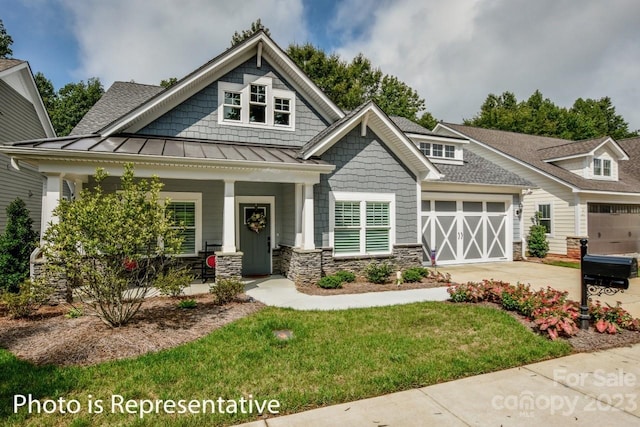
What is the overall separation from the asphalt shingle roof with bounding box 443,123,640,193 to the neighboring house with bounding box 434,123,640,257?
43 millimetres

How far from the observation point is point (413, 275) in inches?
397

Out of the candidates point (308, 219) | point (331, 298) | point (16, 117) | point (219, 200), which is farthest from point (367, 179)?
point (16, 117)

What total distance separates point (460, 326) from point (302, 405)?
142 inches

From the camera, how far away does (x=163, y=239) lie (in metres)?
5.76

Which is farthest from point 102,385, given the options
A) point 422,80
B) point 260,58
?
point 422,80

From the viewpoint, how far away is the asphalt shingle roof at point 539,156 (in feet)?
55.4

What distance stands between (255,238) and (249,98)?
4.49 metres

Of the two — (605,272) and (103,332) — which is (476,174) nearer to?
(605,272)

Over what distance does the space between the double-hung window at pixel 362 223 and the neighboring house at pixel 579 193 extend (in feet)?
26.0

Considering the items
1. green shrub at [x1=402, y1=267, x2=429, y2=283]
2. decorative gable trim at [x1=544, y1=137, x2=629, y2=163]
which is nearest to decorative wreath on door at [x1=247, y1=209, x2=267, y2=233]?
green shrub at [x1=402, y1=267, x2=429, y2=283]

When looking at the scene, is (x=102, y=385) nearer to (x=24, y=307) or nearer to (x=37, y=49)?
(x=24, y=307)

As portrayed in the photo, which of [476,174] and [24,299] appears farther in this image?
[476,174]

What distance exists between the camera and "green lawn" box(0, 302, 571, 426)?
12.3 feet

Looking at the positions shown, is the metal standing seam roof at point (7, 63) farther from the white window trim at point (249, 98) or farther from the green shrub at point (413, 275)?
the green shrub at point (413, 275)
